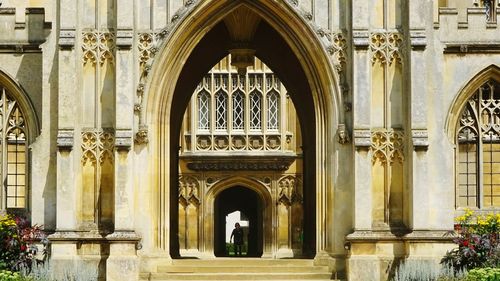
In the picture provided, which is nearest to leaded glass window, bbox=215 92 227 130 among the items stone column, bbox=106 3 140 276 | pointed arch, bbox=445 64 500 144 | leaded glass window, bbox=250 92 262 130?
leaded glass window, bbox=250 92 262 130

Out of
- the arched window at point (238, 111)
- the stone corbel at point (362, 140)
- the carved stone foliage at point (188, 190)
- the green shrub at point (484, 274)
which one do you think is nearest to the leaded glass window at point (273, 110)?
the arched window at point (238, 111)

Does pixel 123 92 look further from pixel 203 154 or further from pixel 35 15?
pixel 203 154

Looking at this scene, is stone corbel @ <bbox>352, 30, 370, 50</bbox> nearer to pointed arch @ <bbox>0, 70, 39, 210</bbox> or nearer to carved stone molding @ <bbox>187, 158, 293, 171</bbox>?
pointed arch @ <bbox>0, 70, 39, 210</bbox>

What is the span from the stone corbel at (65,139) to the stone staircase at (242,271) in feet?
10.1

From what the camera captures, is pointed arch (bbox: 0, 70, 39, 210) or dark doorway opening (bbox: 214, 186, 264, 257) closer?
pointed arch (bbox: 0, 70, 39, 210)

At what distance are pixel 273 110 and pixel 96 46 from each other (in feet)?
79.9

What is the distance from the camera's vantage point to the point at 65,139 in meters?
28.9

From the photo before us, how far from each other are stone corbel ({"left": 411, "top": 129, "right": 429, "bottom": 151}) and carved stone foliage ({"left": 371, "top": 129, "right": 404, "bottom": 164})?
489 millimetres

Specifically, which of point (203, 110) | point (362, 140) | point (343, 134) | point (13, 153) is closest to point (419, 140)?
point (362, 140)

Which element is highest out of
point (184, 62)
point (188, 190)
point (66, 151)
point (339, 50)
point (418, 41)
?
point (418, 41)

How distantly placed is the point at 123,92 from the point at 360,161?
16.8 feet

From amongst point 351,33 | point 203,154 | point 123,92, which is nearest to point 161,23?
point 123,92

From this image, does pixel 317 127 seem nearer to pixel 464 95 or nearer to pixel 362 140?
pixel 362 140

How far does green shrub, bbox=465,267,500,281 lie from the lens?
26422mm
